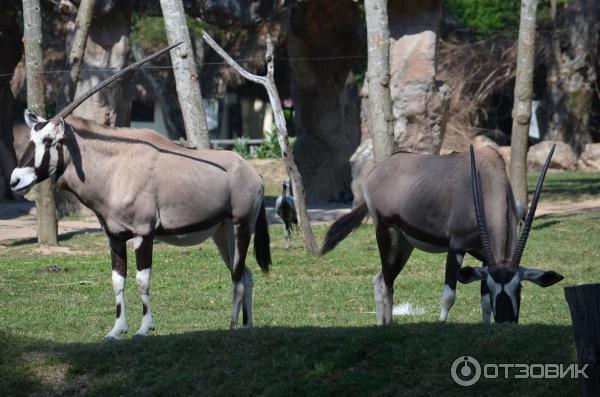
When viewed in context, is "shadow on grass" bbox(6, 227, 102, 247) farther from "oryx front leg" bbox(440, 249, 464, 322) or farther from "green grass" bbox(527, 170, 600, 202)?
"oryx front leg" bbox(440, 249, 464, 322)

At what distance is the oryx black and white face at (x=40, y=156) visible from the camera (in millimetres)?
9789

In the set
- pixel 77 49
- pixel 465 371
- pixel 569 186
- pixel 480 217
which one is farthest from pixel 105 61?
pixel 465 371

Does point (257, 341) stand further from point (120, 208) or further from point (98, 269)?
point (98, 269)

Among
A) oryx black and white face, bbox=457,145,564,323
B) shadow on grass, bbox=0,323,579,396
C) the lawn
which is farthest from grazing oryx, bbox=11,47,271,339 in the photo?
oryx black and white face, bbox=457,145,564,323

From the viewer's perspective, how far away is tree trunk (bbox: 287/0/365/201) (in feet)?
82.6

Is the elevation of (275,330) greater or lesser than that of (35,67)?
lesser

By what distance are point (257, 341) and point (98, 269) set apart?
733 cm

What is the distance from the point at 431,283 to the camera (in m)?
14.0

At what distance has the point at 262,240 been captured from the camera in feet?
36.4

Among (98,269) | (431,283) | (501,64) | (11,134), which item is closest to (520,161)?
(431,283)

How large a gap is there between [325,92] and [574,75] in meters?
12.0

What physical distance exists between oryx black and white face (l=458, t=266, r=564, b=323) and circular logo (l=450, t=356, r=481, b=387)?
1.35 metres

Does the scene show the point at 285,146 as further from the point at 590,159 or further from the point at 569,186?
the point at 590,159

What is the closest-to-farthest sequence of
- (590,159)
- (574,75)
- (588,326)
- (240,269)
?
(588,326) < (240,269) < (590,159) < (574,75)
